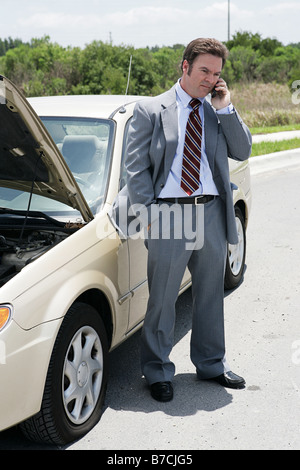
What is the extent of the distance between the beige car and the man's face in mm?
670

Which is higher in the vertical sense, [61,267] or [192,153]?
[192,153]

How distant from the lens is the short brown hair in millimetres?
3383

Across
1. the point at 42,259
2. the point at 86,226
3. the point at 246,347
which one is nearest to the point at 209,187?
the point at 86,226

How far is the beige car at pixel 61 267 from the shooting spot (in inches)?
109

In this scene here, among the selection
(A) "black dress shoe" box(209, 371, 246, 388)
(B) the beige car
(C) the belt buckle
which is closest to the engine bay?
(B) the beige car

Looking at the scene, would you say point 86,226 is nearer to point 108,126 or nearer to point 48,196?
point 48,196

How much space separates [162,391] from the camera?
3.70 meters

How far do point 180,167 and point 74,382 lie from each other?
129 cm

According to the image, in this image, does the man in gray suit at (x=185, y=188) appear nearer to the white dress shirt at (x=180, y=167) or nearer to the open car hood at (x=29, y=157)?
the white dress shirt at (x=180, y=167)

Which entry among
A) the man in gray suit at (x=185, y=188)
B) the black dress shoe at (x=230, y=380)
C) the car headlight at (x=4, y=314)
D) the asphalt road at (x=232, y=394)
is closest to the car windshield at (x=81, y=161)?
the man in gray suit at (x=185, y=188)

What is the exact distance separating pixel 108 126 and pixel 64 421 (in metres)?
1.90

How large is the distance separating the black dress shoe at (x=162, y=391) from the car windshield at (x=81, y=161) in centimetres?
108

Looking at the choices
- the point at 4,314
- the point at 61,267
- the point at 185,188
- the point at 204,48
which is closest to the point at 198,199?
the point at 185,188

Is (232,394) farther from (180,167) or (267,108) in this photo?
(267,108)
